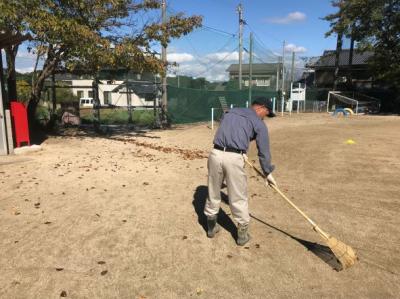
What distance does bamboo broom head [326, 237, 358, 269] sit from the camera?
13.9ft

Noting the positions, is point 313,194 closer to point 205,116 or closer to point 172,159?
point 172,159

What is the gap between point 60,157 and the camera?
961cm

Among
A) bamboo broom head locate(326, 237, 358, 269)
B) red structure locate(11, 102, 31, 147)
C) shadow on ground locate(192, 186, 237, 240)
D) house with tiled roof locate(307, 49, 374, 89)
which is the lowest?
shadow on ground locate(192, 186, 237, 240)

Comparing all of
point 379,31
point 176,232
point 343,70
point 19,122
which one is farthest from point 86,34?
point 343,70

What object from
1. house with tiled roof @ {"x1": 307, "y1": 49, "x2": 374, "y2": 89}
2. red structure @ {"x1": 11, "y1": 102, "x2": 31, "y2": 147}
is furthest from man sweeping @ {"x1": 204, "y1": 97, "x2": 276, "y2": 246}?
house with tiled roof @ {"x1": 307, "y1": 49, "x2": 374, "y2": 89}

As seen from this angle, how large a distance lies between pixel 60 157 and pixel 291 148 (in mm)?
6386

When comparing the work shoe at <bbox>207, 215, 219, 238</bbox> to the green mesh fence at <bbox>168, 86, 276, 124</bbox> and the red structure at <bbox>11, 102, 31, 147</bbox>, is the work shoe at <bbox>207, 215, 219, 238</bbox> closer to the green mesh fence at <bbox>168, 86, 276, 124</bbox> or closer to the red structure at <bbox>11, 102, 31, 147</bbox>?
the red structure at <bbox>11, 102, 31, 147</bbox>

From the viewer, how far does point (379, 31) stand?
28906mm

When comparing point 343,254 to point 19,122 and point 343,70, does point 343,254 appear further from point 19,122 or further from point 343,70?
point 343,70

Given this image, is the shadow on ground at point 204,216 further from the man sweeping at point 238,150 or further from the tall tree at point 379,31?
the tall tree at point 379,31

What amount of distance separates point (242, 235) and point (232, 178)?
71 cm

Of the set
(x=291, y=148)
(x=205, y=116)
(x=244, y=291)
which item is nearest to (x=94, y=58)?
(x=291, y=148)

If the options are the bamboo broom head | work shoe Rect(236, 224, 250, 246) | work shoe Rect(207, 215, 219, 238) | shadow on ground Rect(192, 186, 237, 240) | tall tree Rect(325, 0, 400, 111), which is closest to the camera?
the bamboo broom head

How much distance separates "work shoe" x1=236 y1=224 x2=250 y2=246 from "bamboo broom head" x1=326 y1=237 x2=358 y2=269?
902 millimetres
